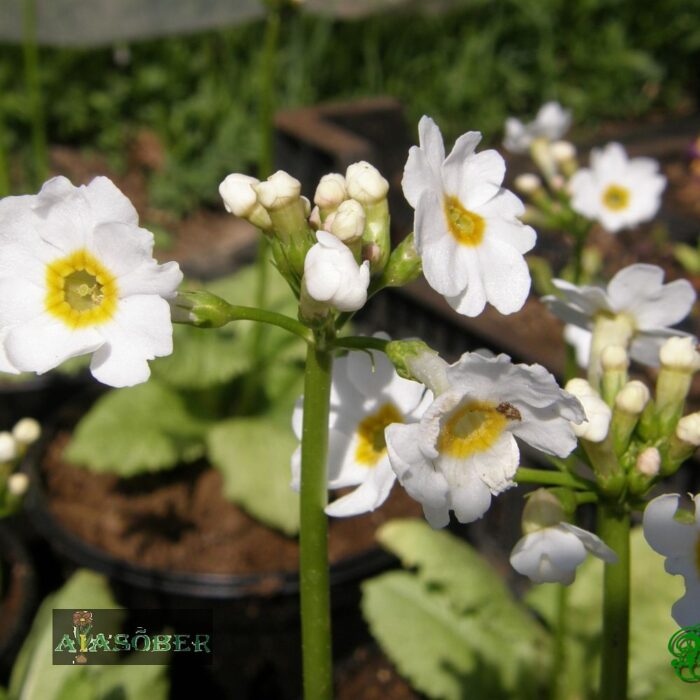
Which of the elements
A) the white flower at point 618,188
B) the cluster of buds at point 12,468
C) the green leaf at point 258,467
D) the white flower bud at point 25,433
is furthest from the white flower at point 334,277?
the green leaf at point 258,467

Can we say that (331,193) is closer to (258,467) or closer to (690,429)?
(690,429)

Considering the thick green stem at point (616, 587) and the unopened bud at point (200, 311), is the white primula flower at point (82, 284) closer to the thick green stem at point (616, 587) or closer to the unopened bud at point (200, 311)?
the unopened bud at point (200, 311)

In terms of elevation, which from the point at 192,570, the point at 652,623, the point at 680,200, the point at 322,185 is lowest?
the point at 192,570

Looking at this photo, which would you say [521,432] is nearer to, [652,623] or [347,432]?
[347,432]

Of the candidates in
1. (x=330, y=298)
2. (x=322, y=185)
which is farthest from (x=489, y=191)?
(x=330, y=298)

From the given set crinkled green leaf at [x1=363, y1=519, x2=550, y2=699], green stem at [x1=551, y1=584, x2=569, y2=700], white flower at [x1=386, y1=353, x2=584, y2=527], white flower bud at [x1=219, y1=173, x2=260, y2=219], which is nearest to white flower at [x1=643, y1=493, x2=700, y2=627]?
white flower at [x1=386, y1=353, x2=584, y2=527]

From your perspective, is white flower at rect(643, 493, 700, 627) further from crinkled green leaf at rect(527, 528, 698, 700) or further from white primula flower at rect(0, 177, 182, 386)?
crinkled green leaf at rect(527, 528, 698, 700)
